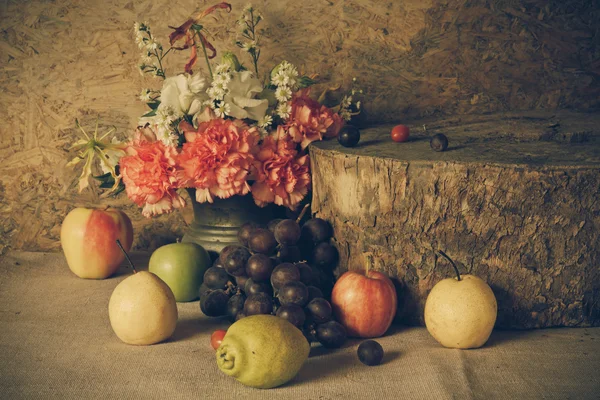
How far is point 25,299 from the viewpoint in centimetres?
250

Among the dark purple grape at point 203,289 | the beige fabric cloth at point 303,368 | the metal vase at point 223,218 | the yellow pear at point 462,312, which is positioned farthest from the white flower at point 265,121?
the yellow pear at point 462,312

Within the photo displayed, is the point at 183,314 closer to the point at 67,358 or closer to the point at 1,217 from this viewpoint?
the point at 67,358

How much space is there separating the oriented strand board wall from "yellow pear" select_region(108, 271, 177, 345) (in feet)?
3.71

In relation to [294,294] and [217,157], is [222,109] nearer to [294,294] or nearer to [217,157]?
[217,157]

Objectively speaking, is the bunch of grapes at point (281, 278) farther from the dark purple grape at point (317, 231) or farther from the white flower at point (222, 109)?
the white flower at point (222, 109)

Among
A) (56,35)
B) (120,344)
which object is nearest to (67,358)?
(120,344)

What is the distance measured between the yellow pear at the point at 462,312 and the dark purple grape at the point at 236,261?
24.0 inches

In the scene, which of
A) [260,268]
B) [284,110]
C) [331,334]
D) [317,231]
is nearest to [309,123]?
[284,110]

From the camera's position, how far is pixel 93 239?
261 cm

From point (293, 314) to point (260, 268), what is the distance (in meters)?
0.22

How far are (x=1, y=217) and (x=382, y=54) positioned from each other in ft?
5.93

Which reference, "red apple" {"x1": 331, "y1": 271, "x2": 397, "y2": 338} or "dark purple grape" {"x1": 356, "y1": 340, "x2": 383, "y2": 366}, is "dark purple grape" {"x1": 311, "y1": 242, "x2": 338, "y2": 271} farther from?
"dark purple grape" {"x1": 356, "y1": 340, "x2": 383, "y2": 366}

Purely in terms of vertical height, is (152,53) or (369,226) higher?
(152,53)

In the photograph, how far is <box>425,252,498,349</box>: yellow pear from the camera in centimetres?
194
